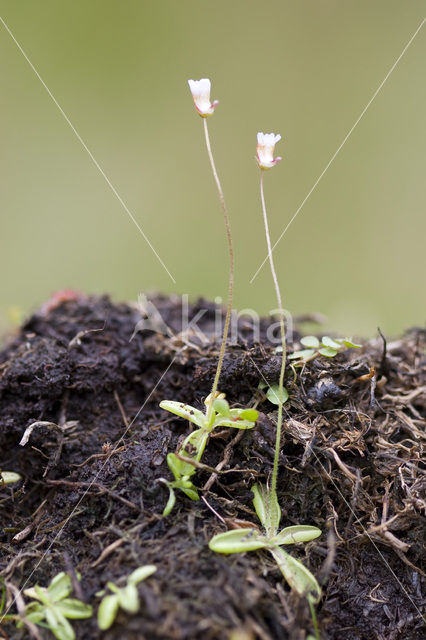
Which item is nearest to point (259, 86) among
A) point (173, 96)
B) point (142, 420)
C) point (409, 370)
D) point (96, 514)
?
point (173, 96)

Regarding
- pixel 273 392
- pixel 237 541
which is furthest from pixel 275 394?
pixel 237 541

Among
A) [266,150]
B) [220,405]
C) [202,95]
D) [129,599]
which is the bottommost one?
[129,599]

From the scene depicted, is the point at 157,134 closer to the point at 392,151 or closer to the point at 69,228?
the point at 69,228

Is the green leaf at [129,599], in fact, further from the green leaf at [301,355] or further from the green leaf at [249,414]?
the green leaf at [301,355]

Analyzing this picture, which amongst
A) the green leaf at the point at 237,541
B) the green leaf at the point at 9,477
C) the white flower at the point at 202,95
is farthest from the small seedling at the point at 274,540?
the white flower at the point at 202,95

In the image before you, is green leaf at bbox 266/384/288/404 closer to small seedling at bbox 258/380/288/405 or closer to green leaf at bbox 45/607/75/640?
A: small seedling at bbox 258/380/288/405

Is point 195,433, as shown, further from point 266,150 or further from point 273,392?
point 266,150

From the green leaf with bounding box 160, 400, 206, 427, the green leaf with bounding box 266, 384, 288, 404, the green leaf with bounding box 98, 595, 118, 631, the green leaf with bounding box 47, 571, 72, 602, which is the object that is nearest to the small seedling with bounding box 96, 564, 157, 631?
the green leaf with bounding box 98, 595, 118, 631
